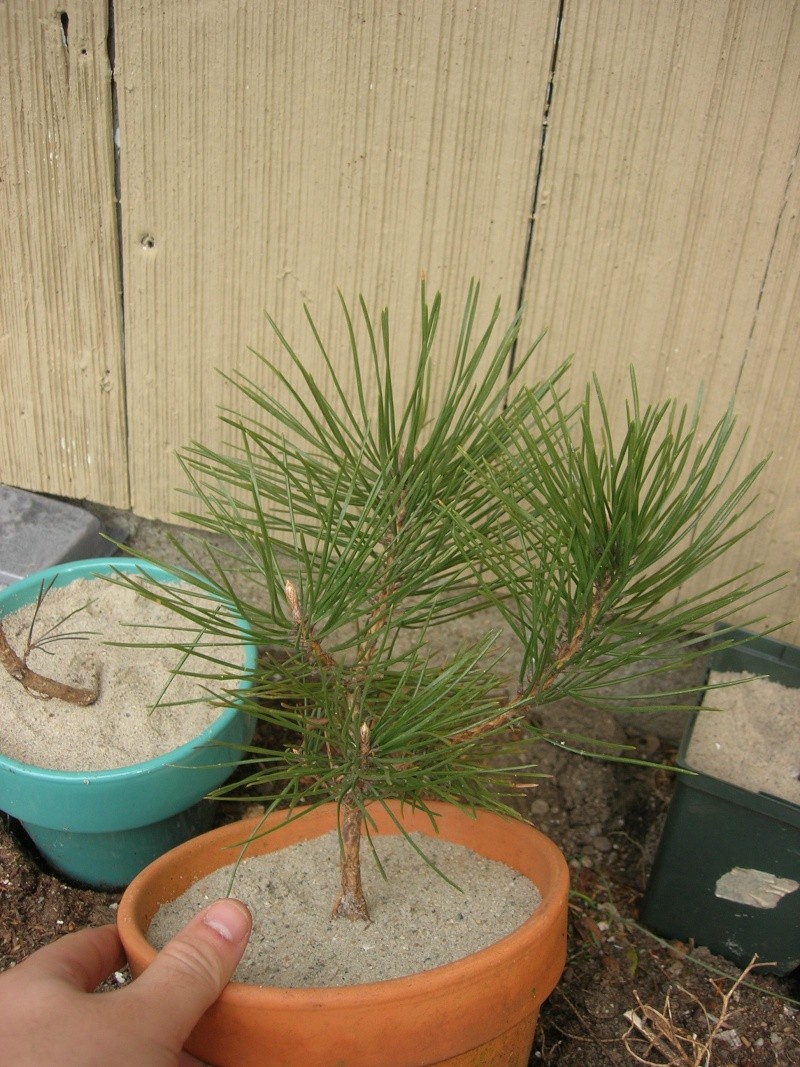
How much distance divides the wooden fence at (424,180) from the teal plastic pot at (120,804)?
21.8 inches

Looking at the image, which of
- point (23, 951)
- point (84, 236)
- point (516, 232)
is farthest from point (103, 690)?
point (516, 232)

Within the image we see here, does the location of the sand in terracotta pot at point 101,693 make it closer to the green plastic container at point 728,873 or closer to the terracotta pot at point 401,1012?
the terracotta pot at point 401,1012

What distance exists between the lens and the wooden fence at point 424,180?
127 cm

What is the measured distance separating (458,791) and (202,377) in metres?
0.89

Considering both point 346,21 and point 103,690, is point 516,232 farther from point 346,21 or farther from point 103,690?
point 103,690

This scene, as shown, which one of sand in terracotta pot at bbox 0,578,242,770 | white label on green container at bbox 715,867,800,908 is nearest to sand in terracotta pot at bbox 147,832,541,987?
sand in terracotta pot at bbox 0,578,242,770

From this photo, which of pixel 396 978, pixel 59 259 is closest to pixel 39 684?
pixel 396 978

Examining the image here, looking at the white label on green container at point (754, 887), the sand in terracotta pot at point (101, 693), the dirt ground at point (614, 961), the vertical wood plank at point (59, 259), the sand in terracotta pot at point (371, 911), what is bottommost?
the dirt ground at point (614, 961)

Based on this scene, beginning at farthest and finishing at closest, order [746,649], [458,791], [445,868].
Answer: [746,649] < [445,868] < [458,791]

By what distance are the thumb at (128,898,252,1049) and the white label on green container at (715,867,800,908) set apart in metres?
0.68

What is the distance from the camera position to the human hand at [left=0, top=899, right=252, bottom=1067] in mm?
844

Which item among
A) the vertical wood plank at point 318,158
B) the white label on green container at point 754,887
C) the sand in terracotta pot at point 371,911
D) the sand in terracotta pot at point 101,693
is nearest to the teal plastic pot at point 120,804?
the sand in terracotta pot at point 101,693

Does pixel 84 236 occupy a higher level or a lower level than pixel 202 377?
higher

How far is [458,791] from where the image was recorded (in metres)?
1.03
